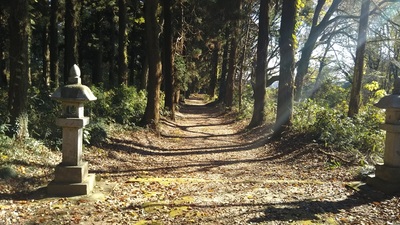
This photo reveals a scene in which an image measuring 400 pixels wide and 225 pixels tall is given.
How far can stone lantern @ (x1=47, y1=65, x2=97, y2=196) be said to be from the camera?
6074 mm

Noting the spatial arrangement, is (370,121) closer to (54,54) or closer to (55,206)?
(55,206)

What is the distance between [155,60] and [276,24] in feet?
67.0

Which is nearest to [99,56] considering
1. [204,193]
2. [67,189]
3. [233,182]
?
[233,182]

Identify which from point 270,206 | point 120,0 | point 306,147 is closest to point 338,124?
point 306,147

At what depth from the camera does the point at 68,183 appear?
245 inches

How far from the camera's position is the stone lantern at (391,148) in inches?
251

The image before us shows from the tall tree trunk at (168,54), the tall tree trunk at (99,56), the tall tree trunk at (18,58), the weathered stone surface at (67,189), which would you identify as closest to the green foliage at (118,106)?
the tall tree trunk at (168,54)

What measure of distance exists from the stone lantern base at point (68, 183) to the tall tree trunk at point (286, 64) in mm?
8712

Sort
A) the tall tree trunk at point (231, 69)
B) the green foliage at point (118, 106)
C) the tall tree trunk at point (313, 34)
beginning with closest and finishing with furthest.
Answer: the green foliage at point (118, 106) < the tall tree trunk at point (313, 34) < the tall tree trunk at point (231, 69)

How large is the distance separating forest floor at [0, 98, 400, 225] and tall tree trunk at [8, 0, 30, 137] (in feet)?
4.44

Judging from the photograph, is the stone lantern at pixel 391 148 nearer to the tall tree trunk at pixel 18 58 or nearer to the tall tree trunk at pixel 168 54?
the tall tree trunk at pixel 18 58

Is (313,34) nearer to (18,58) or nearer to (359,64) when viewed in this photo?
(359,64)

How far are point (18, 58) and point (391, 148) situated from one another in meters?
8.52

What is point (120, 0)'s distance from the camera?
60.9 feet
